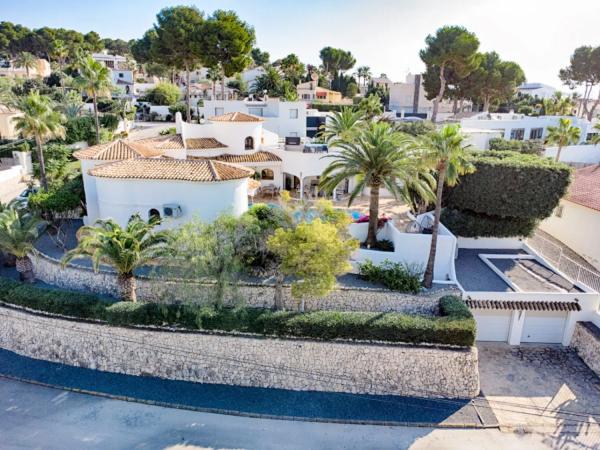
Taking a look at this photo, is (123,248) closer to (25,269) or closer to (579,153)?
(25,269)

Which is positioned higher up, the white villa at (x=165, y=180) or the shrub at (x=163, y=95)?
the shrub at (x=163, y=95)

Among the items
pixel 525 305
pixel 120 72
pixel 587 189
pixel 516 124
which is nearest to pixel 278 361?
pixel 525 305

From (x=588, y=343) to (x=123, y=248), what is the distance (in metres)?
25.7

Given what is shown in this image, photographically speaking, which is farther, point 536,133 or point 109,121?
point 536,133

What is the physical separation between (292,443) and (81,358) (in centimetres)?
1222

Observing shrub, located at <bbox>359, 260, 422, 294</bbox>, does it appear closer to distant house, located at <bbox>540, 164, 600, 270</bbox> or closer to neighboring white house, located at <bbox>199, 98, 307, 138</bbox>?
distant house, located at <bbox>540, 164, 600, 270</bbox>

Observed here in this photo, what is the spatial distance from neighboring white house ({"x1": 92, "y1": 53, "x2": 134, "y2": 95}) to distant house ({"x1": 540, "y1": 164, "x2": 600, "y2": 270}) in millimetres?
86746

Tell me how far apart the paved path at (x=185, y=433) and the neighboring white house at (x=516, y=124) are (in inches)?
1808

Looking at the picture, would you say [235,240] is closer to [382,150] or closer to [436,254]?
[382,150]

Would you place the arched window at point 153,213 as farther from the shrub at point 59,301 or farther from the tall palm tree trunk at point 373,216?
the tall palm tree trunk at point 373,216

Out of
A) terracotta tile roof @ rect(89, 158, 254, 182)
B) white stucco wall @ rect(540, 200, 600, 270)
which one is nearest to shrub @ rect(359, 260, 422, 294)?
terracotta tile roof @ rect(89, 158, 254, 182)

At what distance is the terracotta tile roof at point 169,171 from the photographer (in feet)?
85.9

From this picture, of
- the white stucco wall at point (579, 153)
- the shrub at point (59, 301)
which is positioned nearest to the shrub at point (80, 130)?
the shrub at point (59, 301)

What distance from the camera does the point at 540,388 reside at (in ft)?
71.4
